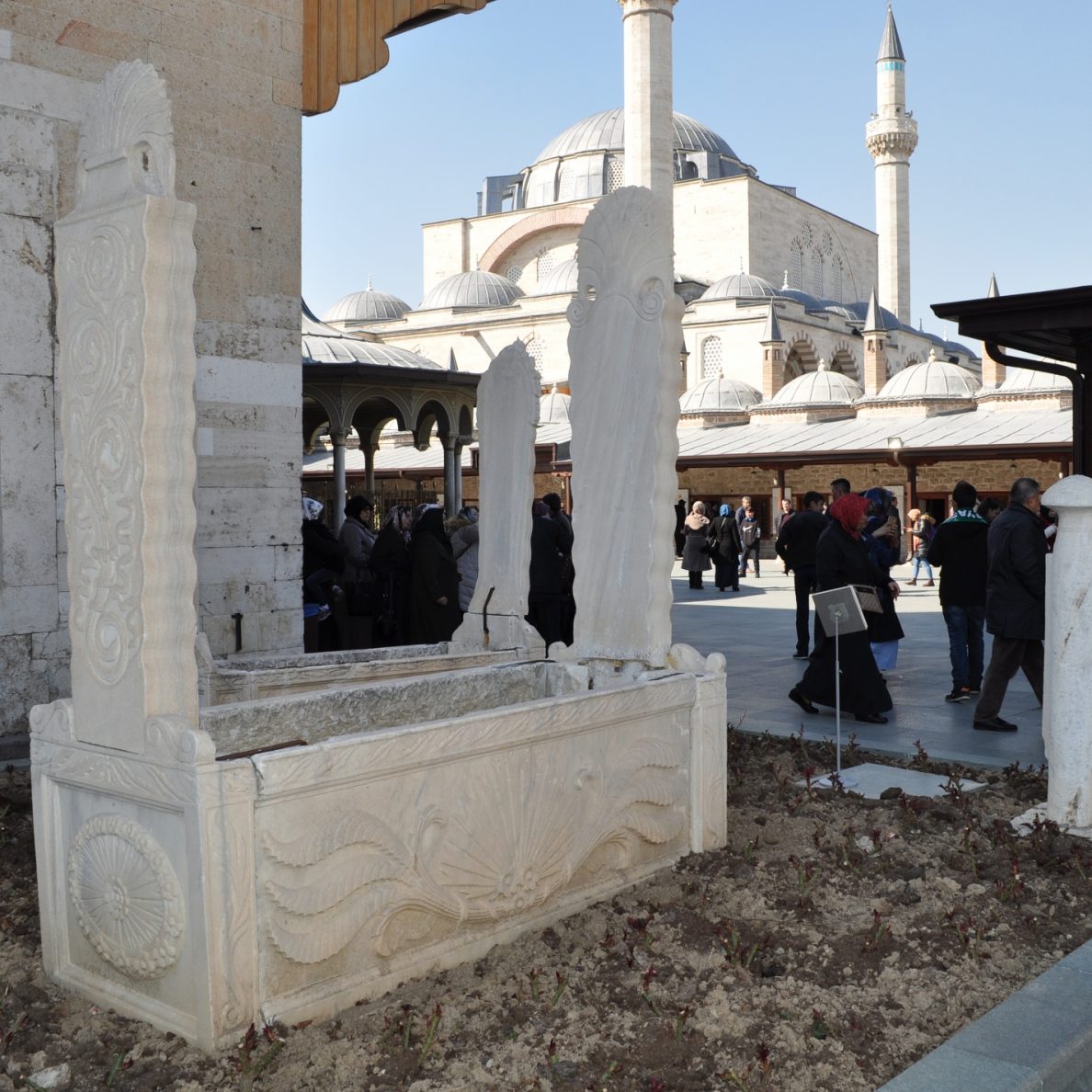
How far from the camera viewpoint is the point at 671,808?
13.9ft

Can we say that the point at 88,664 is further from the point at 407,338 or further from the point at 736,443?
the point at 407,338

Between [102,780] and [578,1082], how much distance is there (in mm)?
1453

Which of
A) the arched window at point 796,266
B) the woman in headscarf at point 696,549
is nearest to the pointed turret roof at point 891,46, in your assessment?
the arched window at point 796,266

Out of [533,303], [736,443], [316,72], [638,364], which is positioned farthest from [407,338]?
[638,364]

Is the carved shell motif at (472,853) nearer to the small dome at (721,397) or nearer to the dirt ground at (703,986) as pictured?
the dirt ground at (703,986)

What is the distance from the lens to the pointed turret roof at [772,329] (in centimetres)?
4022

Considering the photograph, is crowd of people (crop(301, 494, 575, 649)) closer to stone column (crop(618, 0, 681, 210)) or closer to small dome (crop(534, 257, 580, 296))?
stone column (crop(618, 0, 681, 210))

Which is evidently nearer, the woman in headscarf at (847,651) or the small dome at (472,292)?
the woman in headscarf at (847,651)

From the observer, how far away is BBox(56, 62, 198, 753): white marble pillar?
3.03 meters

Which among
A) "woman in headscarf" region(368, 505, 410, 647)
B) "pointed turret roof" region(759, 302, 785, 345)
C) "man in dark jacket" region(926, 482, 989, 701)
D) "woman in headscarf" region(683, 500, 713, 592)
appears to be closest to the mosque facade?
"pointed turret roof" region(759, 302, 785, 345)

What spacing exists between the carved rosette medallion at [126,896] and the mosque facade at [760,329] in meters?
20.2

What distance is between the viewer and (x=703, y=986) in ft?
10.8

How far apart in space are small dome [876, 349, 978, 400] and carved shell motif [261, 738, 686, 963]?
87.7 ft

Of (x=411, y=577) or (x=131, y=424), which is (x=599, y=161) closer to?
(x=411, y=577)
